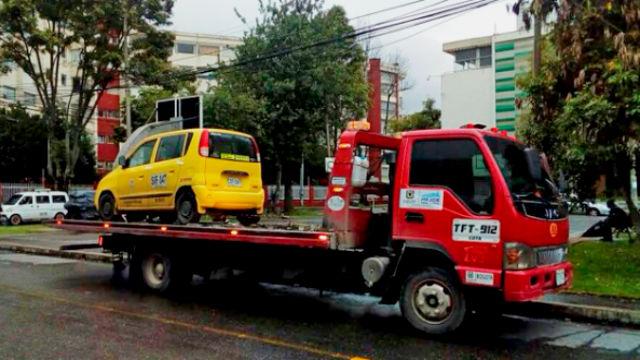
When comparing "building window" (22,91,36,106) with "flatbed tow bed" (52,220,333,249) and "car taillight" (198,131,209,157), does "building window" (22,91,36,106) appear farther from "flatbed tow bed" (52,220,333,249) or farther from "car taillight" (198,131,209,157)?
"car taillight" (198,131,209,157)

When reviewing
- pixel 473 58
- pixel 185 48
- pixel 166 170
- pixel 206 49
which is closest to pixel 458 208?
pixel 166 170

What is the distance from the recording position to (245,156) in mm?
10820

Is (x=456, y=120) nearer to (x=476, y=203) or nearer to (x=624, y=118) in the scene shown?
(x=624, y=118)

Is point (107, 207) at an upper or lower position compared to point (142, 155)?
lower

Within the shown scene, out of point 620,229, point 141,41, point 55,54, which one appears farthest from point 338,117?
point 620,229

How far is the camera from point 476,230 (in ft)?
22.5

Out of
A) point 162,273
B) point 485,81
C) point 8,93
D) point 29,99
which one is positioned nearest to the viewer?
point 162,273

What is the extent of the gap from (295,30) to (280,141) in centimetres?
561

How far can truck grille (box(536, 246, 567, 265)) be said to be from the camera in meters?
6.93

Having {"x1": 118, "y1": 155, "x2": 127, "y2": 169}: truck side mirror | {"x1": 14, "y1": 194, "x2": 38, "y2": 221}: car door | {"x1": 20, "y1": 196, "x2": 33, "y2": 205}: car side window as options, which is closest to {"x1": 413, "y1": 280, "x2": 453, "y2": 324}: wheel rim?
{"x1": 118, "y1": 155, "x2": 127, "y2": 169}: truck side mirror

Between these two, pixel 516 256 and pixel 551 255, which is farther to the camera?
pixel 551 255

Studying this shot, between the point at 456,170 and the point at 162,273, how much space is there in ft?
17.8

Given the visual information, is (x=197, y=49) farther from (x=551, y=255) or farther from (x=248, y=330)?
(x=551, y=255)

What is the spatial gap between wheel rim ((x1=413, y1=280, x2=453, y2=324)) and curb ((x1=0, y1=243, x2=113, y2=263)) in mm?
9310
